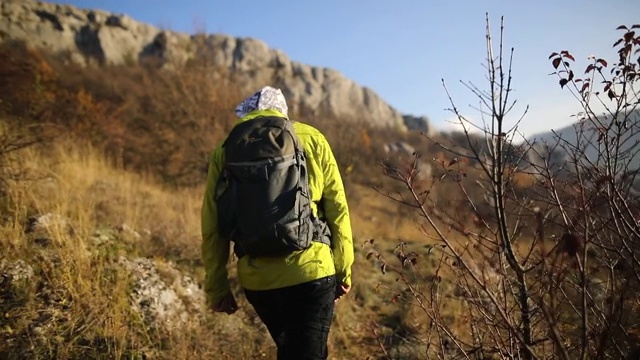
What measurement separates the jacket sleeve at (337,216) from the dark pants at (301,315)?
17cm

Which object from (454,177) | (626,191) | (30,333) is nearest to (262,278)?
(454,177)

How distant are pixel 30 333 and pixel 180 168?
27.3ft

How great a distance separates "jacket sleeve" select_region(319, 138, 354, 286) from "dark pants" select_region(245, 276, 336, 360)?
0.56 feet

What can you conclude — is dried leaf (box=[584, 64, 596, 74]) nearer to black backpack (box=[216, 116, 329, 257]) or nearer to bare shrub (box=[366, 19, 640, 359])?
bare shrub (box=[366, 19, 640, 359])

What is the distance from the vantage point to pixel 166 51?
28.5 m

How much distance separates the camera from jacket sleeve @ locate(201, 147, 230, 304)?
1767mm

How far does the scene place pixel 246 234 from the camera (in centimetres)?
156

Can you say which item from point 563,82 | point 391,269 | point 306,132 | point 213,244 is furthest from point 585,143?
point 391,269

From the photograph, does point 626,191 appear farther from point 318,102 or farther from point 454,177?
point 318,102

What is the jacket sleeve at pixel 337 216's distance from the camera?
5.87 feet

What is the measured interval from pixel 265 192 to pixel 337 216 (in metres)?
0.42

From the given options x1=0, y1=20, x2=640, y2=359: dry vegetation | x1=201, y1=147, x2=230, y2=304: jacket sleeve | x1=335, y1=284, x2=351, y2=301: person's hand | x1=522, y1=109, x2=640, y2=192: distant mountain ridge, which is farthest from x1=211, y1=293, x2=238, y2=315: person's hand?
x1=522, y1=109, x2=640, y2=192: distant mountain ridge

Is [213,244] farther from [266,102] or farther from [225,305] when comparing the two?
[266,102]

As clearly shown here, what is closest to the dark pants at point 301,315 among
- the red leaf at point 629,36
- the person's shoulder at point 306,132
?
the person's shoulder at point 306,132
